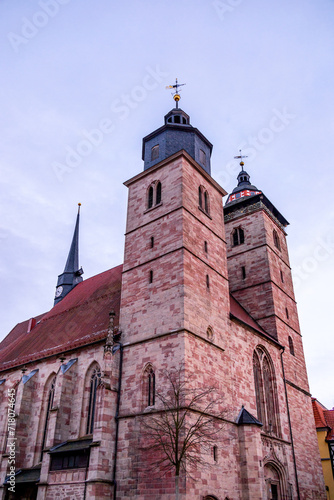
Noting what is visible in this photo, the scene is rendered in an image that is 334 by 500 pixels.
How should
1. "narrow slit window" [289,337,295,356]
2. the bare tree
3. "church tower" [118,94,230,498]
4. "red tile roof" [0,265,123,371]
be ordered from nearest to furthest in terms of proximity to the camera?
1. the bare tree
2. "church tower" [118,94,230,498]
3. "red tile roof" [0,265,123,371]
4. "narrow slit window" [289,337,295,356]

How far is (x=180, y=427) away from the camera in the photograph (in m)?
13.6

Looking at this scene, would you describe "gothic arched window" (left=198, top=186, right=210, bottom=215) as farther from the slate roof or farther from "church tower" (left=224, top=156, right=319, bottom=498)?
"church tower" (left=224, top=156, right=319, bottom=498)

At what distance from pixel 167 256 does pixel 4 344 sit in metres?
14.6

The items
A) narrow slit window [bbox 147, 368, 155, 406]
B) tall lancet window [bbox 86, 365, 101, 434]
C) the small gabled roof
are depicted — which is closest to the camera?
narrow slit window [bbox 147, 368, 155, 406]

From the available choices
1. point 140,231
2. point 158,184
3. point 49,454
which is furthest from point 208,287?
point 49,454

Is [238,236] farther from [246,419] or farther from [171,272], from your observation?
[246,419]

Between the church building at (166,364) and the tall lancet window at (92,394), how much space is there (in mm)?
75

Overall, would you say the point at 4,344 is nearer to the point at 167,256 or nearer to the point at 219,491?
the point at 167,256

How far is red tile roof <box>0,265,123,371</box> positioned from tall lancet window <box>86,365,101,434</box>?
125cm

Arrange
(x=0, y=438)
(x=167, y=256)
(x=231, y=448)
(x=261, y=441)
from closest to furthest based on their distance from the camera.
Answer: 1. (x=231, y=448)
2. (x=261, y=441)
3. (x=167, y=256)
4. (x=0, y=438)

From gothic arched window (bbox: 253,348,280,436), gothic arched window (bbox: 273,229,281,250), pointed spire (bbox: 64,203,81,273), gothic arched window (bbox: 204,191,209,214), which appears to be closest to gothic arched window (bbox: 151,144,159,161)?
gothic arched window (bbox: 204,191,209,214)

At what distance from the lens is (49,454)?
15.9 m

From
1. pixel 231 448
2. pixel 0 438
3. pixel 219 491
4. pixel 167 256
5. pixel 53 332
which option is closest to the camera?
pixel 219 491

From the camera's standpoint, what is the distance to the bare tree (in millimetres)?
13406
